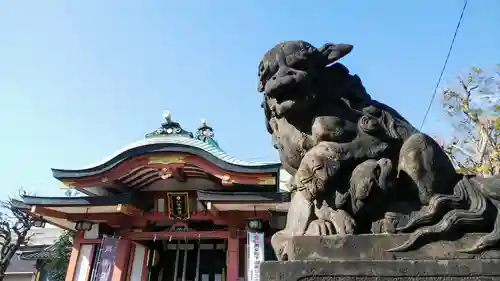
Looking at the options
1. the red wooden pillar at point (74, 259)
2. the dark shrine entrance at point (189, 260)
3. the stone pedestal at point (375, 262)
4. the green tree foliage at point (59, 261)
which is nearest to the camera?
the stone pedestal at point (375, 262)

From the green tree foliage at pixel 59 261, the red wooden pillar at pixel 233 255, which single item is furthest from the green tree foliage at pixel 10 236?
the red wooden pillar at pixel 233 255

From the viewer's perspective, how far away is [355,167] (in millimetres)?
2406

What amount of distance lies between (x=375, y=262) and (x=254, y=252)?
8.00 meters

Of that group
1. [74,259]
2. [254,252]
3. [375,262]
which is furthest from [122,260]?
[375,262]

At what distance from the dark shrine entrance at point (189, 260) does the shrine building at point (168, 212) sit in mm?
30

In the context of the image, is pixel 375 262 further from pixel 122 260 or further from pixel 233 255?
pixel 122 260

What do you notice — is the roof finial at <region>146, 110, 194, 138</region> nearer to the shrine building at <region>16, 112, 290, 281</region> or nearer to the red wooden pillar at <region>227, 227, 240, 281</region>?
the shrine building at <region>16, 112, 290, 281</region>

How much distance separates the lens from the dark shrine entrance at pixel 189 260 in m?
11.5

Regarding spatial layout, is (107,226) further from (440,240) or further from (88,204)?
(440,240)

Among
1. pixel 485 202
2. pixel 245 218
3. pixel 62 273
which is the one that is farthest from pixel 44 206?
pixel 485 202

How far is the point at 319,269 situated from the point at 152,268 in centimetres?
1069

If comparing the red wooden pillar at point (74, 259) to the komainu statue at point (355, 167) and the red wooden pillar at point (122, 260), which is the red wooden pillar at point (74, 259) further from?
the komainu statue at point (355, 167)

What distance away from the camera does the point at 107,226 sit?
457 inches

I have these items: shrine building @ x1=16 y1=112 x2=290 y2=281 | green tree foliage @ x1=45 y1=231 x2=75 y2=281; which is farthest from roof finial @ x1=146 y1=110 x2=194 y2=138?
green tree foliage @ x1=45 y1=231 x2=75 y2=281
